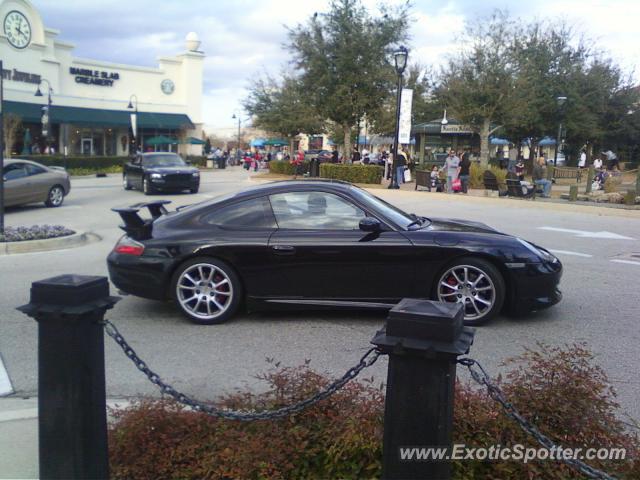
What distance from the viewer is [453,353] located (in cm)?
246

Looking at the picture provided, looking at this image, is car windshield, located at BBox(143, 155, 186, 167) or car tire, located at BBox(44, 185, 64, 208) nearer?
car tire, located at BBox(44, 185, 64, 208)

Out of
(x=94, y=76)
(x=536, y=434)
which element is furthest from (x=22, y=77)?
(x=536, y=434)

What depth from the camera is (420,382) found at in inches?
100

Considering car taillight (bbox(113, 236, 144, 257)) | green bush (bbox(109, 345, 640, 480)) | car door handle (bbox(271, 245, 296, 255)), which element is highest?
car door handle (bbox(271, 245, 296, 255))

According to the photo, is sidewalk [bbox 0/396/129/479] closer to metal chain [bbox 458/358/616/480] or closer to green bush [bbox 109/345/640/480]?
green bush [bbox 109/345/640/480]

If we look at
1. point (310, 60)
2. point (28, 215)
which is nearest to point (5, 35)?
point (310, 60)

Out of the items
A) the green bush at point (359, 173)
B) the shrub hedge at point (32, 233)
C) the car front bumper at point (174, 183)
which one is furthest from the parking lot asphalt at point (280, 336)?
the green bush at point (359, 173)

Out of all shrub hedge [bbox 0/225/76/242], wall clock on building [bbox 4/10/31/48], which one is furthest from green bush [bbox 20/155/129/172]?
shrub hedge [bbox 0/225/76/242]

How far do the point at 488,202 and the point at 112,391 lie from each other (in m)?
16.3

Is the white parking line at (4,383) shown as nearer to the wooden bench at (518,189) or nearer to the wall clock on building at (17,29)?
the wooden bench at (518,189)

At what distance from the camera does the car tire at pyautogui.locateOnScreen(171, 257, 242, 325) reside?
20.1ft

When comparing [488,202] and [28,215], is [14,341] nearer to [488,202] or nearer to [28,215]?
[28,215]

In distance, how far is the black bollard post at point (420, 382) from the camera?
8.23ft

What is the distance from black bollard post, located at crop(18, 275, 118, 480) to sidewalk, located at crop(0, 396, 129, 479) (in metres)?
0.52
